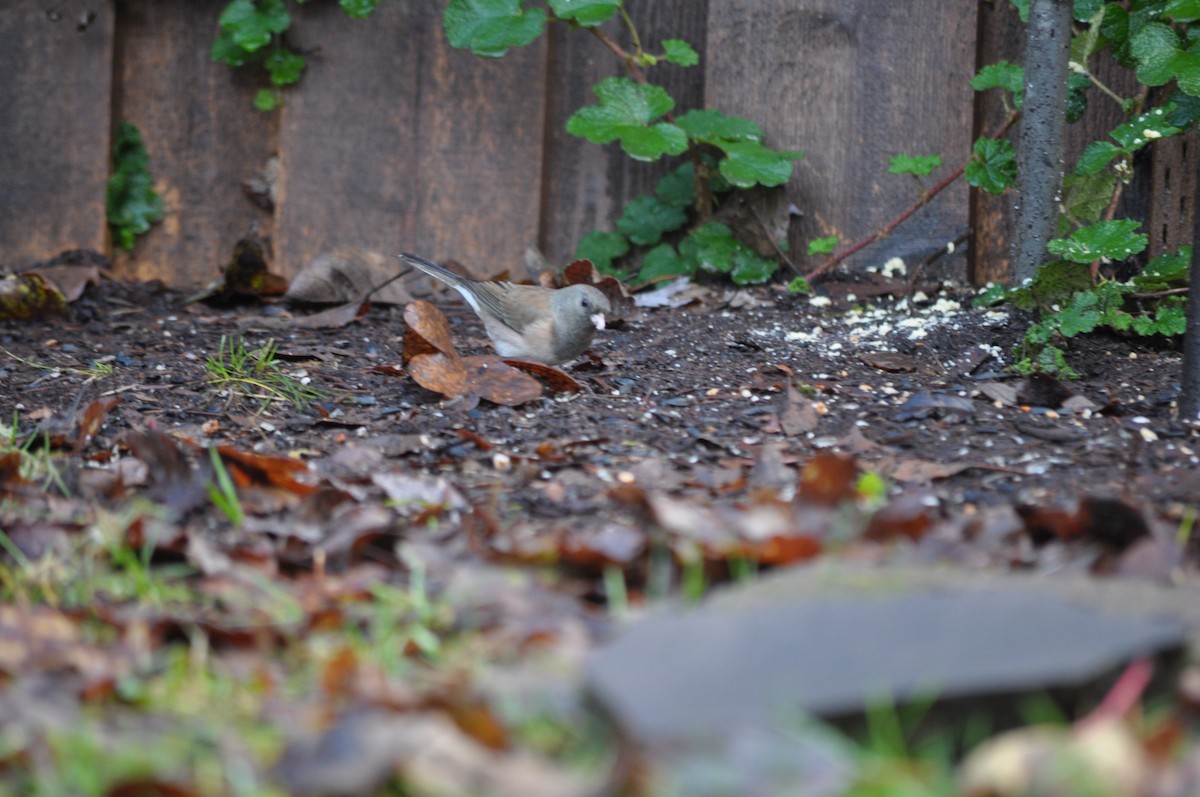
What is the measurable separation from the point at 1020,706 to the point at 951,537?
2.17ft

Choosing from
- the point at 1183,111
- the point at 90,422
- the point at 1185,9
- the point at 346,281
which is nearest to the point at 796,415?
the point at 1185,9

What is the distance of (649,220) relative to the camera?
5.02 meters

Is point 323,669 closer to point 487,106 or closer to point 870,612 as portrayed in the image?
point 870,612

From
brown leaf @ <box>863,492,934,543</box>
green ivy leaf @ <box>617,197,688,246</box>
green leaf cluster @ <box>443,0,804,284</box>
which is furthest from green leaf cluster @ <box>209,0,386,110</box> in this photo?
brown leaf @ <box>863,492,934,543</box>

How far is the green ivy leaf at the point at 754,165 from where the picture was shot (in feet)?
15.0

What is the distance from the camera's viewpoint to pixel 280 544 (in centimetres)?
238

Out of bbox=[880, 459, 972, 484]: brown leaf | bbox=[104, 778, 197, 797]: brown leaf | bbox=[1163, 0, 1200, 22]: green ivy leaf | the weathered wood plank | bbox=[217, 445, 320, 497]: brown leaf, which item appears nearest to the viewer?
bbox=[104, 778, 197, 797]: brown leaf

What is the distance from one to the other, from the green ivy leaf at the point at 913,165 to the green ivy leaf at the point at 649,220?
91 cm

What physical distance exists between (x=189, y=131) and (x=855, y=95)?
2698mm

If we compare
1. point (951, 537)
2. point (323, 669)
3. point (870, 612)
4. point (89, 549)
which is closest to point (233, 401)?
point (89, 549)

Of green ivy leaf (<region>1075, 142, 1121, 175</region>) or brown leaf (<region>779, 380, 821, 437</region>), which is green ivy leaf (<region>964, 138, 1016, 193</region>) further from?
brown leaf (<region>779, 380, 821, 437</region>)

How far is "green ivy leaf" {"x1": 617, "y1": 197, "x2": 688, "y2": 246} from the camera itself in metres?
5.01

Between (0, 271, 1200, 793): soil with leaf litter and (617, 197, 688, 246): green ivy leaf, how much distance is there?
45 centimetres

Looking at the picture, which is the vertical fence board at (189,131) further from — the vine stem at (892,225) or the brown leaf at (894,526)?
the brown leaf at (894,526)
